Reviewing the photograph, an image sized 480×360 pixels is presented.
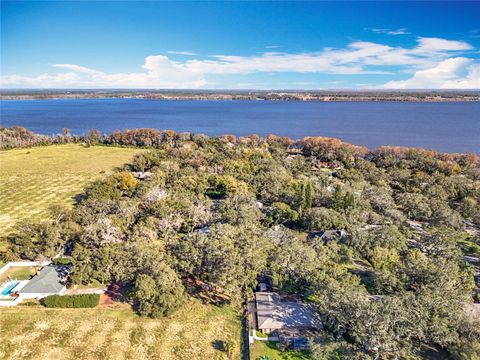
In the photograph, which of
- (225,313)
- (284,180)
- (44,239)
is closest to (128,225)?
(44,239)

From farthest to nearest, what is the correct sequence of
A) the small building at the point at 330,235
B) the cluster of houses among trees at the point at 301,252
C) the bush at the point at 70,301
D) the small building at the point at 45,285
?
the small building at the point at 330,235 < the small building at the point at 45,285 < the bush at the point at 70,301 < the cluster of houses among trees at the point at 301,252

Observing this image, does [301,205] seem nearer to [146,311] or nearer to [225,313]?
[225,313]

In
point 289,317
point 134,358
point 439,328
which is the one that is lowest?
point 134,358

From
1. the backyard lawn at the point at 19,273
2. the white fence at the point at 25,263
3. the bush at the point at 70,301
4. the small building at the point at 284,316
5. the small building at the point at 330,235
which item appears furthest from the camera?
the small building at the point at 330,235

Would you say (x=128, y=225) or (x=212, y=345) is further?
(x=128, y=225)

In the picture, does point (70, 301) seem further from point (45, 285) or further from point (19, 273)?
point (19, 273)

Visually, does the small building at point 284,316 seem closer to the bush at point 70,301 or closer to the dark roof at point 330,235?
the dark roof at point 330,235

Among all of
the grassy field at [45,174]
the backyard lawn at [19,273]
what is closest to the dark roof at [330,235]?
the backyard lawn at [19,273]
